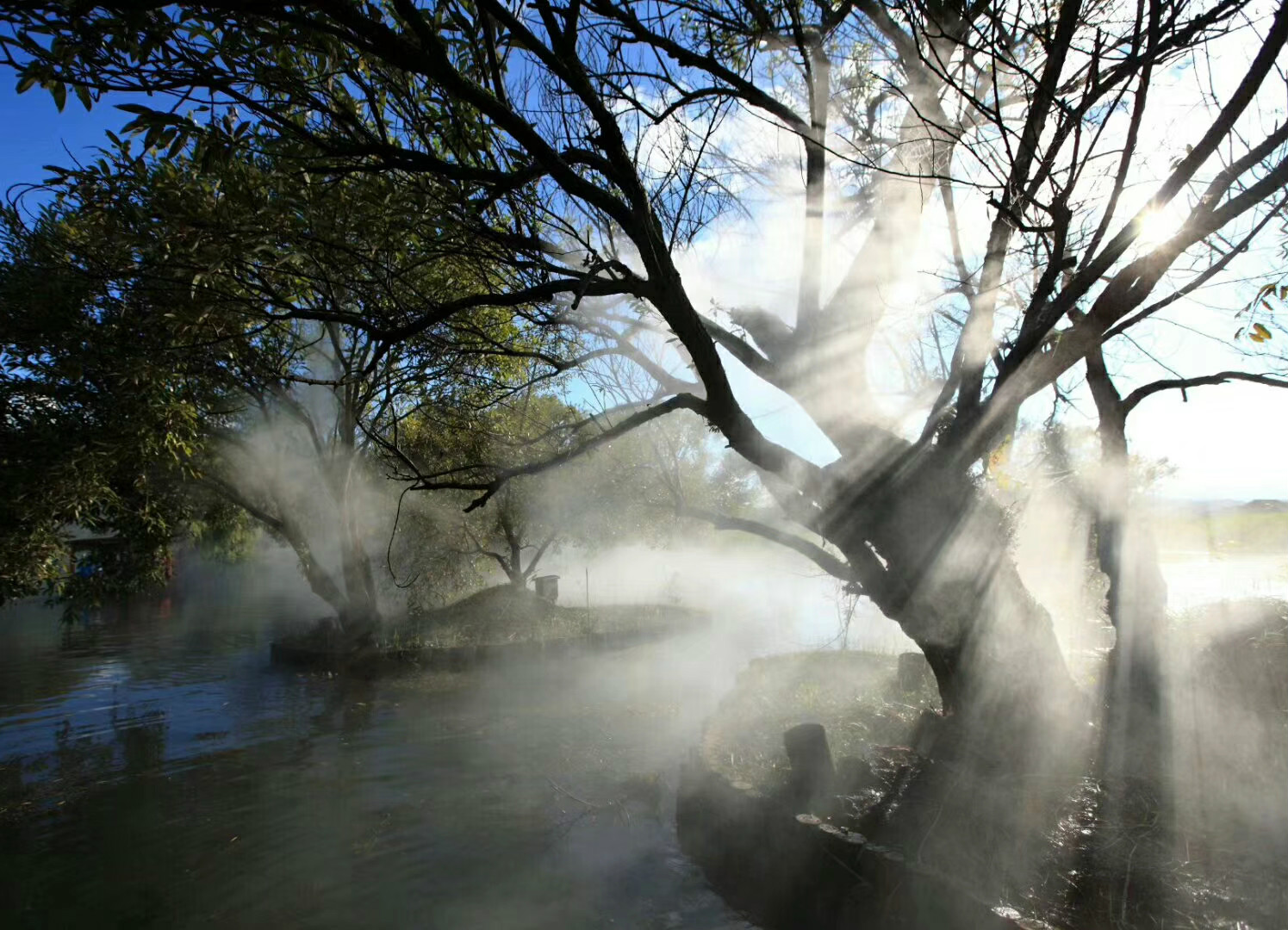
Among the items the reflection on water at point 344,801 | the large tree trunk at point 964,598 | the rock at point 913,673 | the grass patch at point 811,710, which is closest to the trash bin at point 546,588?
the reflection on water at point 344,801

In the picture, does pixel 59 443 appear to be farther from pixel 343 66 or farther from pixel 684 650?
→ pixel 684 650

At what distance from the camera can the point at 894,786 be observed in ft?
18.9

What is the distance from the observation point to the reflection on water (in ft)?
19.6

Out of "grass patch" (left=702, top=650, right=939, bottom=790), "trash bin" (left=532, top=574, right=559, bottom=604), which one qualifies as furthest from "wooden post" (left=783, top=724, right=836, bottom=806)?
"trash bin" (left=532, top=574, right=559, bottom=604)

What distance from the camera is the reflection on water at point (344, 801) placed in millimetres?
5961

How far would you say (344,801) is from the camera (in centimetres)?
824

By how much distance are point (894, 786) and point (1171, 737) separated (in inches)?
91.7

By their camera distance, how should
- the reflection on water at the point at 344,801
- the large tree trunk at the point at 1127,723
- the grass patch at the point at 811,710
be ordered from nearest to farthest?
the large tree trunk at the point at 1127,723
the reflection on water at the point at 344,801
the grass patch at the point at 811,710

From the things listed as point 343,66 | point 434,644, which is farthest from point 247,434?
point 343,66

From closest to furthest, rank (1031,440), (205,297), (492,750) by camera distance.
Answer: (205,297) < (492,750) < (1031,440)

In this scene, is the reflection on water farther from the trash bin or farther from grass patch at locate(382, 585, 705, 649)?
the trash bin

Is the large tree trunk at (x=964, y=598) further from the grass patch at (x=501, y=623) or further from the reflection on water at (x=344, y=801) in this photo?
the grass patch at (x=501, y=623)

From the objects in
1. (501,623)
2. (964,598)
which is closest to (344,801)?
(964,598)

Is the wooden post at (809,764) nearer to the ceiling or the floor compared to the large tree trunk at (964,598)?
nearer to the floor
